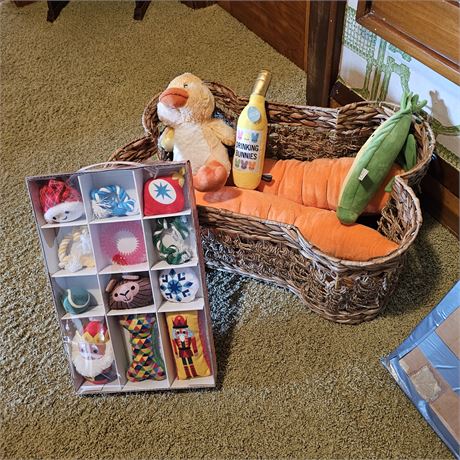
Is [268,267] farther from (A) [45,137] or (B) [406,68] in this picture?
(A) [45,137]

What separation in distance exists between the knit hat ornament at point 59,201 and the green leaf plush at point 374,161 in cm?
57

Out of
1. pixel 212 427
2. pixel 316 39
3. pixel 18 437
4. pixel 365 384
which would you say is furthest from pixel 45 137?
pixel 365 384

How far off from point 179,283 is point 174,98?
1.45ft

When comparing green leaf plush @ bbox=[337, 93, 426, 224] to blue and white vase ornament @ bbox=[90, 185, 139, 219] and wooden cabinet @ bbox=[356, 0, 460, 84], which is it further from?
blue and white vase ornament @ bbox=[90, 185, 139, 219]

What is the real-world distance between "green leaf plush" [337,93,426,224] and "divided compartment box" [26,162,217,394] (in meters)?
0.38

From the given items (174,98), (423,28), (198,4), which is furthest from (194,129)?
(198,4)

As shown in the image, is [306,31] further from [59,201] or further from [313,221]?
[59,201]

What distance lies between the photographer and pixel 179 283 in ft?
3.42

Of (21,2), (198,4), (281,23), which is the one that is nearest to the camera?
(281,23)

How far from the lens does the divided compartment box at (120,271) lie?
3.26 feet

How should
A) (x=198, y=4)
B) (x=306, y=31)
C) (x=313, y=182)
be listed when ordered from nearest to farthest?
(x=313, y=182), (x=306, y=31), (x=198, y=4)

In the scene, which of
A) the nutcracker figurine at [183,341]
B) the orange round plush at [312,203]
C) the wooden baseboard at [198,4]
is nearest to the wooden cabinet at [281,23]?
the wooden baseboard at [198,4]

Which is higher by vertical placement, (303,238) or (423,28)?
(423,28)

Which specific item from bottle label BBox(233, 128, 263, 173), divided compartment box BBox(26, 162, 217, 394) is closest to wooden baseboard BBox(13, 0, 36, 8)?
bottle label BBox(233, 128, 263, 173)
